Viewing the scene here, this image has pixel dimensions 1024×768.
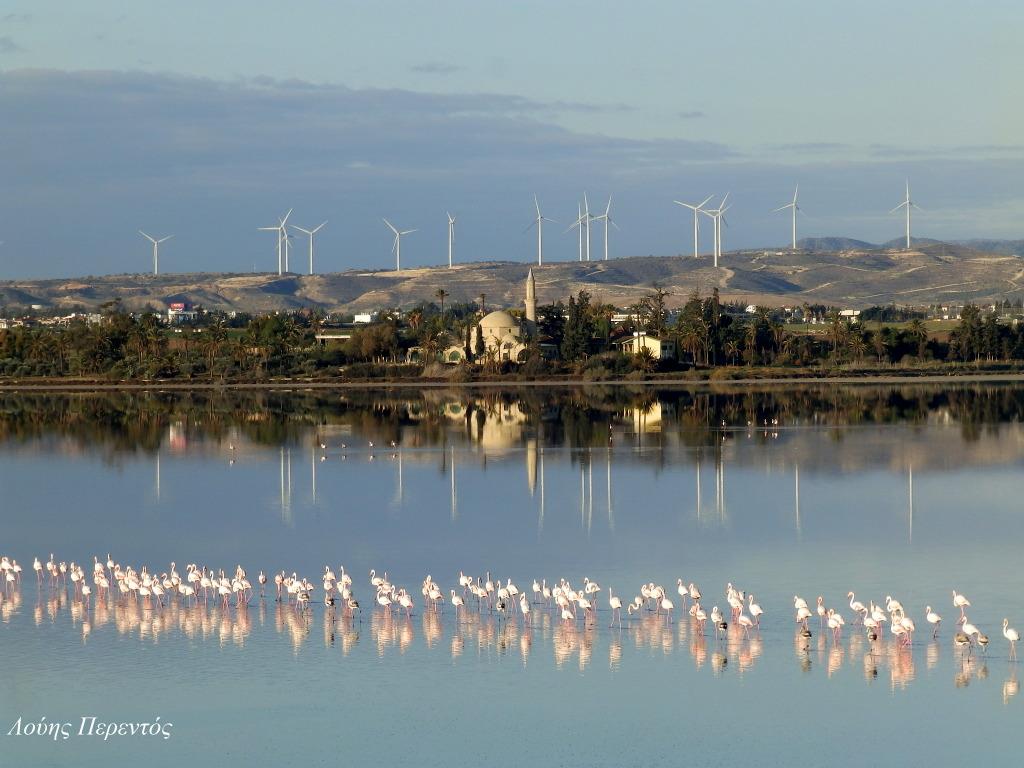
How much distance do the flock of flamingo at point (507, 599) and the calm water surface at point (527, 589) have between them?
39 cm

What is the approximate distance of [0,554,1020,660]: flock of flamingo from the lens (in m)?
29.9

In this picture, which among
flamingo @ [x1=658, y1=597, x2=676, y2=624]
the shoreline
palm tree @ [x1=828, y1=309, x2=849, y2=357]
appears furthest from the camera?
palm tree @ [x1=828, y1=309, x2=849, y2=357]

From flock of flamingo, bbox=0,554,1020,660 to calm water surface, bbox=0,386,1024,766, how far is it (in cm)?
39

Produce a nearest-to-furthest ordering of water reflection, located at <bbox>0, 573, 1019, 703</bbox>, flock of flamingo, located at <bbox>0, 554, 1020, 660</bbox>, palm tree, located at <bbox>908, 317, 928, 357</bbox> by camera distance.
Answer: water reflection, located at <bbox>0, 573, 1019, 703</bbox>, flock of flamingo, located at <bbox>0, 554, 1020, 660</bbox>, palm tree, located at <bbox>908, 317, 928, 357</bbox>

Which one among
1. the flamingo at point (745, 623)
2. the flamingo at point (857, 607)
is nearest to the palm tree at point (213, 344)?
the flamingo at point (857, 607)

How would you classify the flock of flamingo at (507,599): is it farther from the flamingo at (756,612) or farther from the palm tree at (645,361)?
the palm tree at (645,361)

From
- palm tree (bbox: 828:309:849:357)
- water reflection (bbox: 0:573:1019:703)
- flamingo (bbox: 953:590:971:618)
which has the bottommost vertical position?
water reflection (bbox: 0:573:1019:703)

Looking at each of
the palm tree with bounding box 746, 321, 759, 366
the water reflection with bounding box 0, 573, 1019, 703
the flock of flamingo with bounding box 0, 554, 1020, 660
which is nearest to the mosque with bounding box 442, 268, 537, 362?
the palm tree with bounding box 746, 321, 759, 366

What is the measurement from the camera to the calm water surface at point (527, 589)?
2503 centimetres

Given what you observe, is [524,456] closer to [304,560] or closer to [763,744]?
[304,560]

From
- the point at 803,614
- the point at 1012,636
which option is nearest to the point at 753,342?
the point at 803,614

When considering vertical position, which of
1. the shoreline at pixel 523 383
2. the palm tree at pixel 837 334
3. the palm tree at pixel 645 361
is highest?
the palm tree at pixel 837 334

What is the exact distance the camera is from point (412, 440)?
248ft

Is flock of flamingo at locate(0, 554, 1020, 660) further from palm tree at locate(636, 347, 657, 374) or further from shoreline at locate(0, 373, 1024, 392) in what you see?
palm tree at locate(636, 347, 657, 374)
